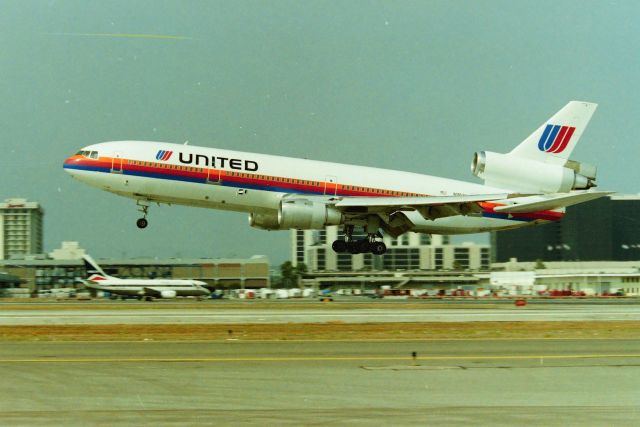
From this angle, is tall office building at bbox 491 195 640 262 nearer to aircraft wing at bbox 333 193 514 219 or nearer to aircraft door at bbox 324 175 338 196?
aircraft wing at bbox 333 193 514 219

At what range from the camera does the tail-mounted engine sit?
153 ft

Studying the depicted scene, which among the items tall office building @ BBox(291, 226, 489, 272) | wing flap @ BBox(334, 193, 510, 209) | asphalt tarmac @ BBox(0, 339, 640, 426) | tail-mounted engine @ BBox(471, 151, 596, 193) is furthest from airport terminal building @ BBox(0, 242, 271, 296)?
asphalt tarmac @ BBox(0, 339, 640, 426)

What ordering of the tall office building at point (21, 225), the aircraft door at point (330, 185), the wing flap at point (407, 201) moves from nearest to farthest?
the wing flap at point (407, 201)
the aircraft door at point (330, 185)
the tall office building at point (21, 225)

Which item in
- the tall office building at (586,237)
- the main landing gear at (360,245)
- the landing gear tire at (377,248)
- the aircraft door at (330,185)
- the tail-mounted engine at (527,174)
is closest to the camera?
the aircraft door at (330,185)

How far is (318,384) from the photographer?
15.5 meters

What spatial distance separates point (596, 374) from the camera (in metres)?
17.4

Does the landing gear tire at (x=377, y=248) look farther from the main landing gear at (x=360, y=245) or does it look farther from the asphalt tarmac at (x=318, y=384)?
the asphalt tarmac at (x=318, y=384)

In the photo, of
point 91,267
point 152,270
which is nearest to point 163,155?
point 91,267

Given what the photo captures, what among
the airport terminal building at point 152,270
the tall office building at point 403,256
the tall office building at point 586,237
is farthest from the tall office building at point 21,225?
the tall office building at point 586,237

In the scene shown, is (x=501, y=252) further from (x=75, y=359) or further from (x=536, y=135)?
(x=75, y=359)

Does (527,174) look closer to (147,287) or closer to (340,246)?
(340,246)

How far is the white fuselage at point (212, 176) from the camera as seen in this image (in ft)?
132

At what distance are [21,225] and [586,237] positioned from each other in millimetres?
106164

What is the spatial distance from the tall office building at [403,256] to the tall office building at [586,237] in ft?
39.3
